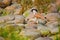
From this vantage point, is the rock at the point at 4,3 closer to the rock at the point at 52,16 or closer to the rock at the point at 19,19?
the rock at the point at 19,19

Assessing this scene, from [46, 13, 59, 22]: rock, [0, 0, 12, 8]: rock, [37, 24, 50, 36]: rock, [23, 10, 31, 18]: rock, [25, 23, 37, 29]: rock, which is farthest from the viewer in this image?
[0, 0, 12, 8]: rock

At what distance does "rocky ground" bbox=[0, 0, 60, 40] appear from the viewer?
17.2 feet

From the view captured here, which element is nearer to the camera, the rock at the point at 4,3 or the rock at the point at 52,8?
the rock at the point at 52,8

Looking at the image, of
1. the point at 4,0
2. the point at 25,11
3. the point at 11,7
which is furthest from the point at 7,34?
the point at 4,0

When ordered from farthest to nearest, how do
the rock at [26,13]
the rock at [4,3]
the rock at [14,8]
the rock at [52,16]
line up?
the rock at [4,3] < the rock at [14,8] < the rock at [26,13] < the rock at [52,16]

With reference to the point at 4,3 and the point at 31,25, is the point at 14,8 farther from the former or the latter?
the point at 31,25

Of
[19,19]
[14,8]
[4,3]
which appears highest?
[4,3]

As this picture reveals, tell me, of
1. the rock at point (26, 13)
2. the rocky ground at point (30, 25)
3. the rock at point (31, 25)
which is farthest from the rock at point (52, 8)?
the rock at point (31, 25)

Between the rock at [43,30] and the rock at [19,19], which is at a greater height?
the rock at [19,19]

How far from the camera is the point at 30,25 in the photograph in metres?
5.92

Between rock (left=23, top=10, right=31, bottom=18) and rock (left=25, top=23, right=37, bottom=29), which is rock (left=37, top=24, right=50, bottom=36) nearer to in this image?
rock (left=25, top=23, right=37, bottom=29)

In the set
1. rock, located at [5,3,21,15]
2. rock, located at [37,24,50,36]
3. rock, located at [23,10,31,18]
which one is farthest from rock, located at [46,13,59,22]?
rock, located at [5,3,21,15]

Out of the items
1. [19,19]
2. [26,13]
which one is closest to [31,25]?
[19,19]

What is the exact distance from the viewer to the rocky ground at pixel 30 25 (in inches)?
206
